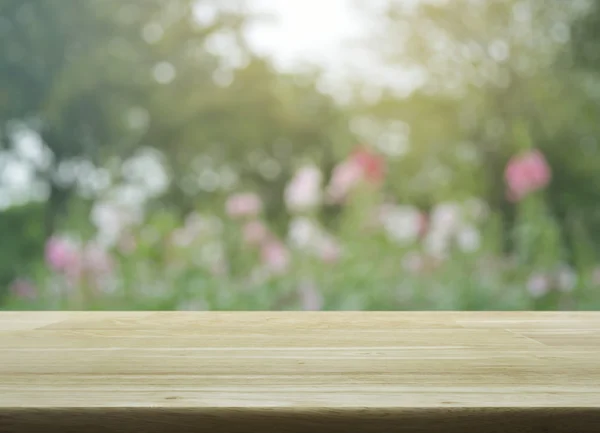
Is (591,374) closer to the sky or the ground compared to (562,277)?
closer to the sky

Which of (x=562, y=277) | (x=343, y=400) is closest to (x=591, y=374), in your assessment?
(x=343, y=400)

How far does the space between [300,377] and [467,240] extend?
7.77 feet

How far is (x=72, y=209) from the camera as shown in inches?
140

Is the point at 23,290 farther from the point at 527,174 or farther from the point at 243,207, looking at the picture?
the point at 527,174

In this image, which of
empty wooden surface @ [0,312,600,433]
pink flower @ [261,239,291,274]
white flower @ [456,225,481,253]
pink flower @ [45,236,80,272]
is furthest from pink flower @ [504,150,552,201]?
empty wooden surface @ [0,312,600,433]

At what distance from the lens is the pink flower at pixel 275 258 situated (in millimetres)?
2791

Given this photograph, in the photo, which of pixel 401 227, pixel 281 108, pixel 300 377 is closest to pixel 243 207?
pixel 401 227

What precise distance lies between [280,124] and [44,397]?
12.0ft

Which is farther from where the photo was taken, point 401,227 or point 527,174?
point 401,227

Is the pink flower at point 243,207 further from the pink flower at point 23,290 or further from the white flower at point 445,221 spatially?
the pink flower at point 23,290

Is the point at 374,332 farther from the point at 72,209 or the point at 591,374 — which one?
the point at 72,209

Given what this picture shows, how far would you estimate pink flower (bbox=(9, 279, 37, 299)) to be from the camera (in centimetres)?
315

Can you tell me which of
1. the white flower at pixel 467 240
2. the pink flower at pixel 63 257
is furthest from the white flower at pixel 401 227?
the pink flower at pixel 63 257

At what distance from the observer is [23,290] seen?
320 cm
